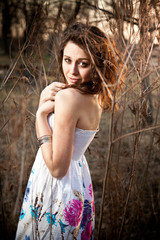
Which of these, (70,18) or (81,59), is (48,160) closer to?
(81,59)

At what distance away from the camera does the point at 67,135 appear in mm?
1112

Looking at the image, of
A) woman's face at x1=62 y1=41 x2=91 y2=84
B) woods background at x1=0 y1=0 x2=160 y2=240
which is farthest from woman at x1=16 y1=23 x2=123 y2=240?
A: woods background at x1=0 y1=0 x2=160 y2=240

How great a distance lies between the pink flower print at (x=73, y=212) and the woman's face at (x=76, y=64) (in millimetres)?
699

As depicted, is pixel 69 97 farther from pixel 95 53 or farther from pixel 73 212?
pixel 73 212

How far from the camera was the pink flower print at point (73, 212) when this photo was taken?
1.21 metres

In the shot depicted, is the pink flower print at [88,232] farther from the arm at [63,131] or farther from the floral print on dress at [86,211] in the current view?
the arm at [63,131]

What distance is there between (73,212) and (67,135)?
455 millimetres

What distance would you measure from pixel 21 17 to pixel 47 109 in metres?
0.78

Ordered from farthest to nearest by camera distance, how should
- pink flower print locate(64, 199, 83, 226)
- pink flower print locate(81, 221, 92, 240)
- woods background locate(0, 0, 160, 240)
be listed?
pink flower print locate(81, 221, 92, 240) < pink flower print locate(64, 199, 83, 226) < woods background locate(0, 0, 160, 240)

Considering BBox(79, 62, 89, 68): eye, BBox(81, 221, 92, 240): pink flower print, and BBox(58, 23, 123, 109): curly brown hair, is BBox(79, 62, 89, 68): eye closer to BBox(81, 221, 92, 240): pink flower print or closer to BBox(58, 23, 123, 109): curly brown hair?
BBox(58, 23, 123, 109): curly brown hair

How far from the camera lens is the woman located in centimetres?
112

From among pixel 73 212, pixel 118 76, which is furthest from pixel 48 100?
pixel 73 212

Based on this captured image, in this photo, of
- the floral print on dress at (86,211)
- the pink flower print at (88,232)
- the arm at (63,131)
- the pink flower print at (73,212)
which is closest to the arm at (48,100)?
the arm at (63,131)

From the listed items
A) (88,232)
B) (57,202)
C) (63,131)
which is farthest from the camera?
(88,232)
